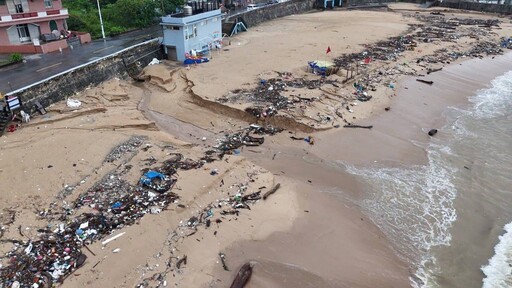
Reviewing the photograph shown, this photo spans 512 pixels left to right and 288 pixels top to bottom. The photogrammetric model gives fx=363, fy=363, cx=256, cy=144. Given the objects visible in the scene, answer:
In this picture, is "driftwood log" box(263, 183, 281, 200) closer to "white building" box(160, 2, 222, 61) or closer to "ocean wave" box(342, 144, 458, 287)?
"ocean wave" box(342, 144, 458, 287)

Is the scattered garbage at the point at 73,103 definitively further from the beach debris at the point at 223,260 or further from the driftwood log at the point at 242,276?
the driftwood log at the point at 242,276

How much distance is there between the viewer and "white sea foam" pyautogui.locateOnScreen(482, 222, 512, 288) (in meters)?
12.0

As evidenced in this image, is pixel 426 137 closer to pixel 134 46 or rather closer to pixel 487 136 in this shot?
pixel 487 136

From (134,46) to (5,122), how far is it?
512 inches

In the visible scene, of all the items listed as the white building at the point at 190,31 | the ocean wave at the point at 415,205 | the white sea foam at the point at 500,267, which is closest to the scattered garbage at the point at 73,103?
the white building at the point at 190,31

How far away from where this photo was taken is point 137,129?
20.6 m

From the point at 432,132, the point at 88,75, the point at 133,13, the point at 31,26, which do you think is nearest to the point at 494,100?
the point at 432,132

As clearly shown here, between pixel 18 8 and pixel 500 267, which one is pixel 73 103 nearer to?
pixel 18 8

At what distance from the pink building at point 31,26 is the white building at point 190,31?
353 inches

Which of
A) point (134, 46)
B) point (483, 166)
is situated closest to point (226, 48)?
point (134, 46)

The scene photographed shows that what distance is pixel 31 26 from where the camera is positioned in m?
31.7

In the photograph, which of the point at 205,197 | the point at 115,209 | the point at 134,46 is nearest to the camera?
the point at 115,209

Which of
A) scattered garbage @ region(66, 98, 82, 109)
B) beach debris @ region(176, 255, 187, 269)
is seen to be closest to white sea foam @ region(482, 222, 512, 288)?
beach debris @ region(176, 255, 187, 269)

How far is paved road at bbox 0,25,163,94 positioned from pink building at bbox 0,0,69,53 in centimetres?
118
